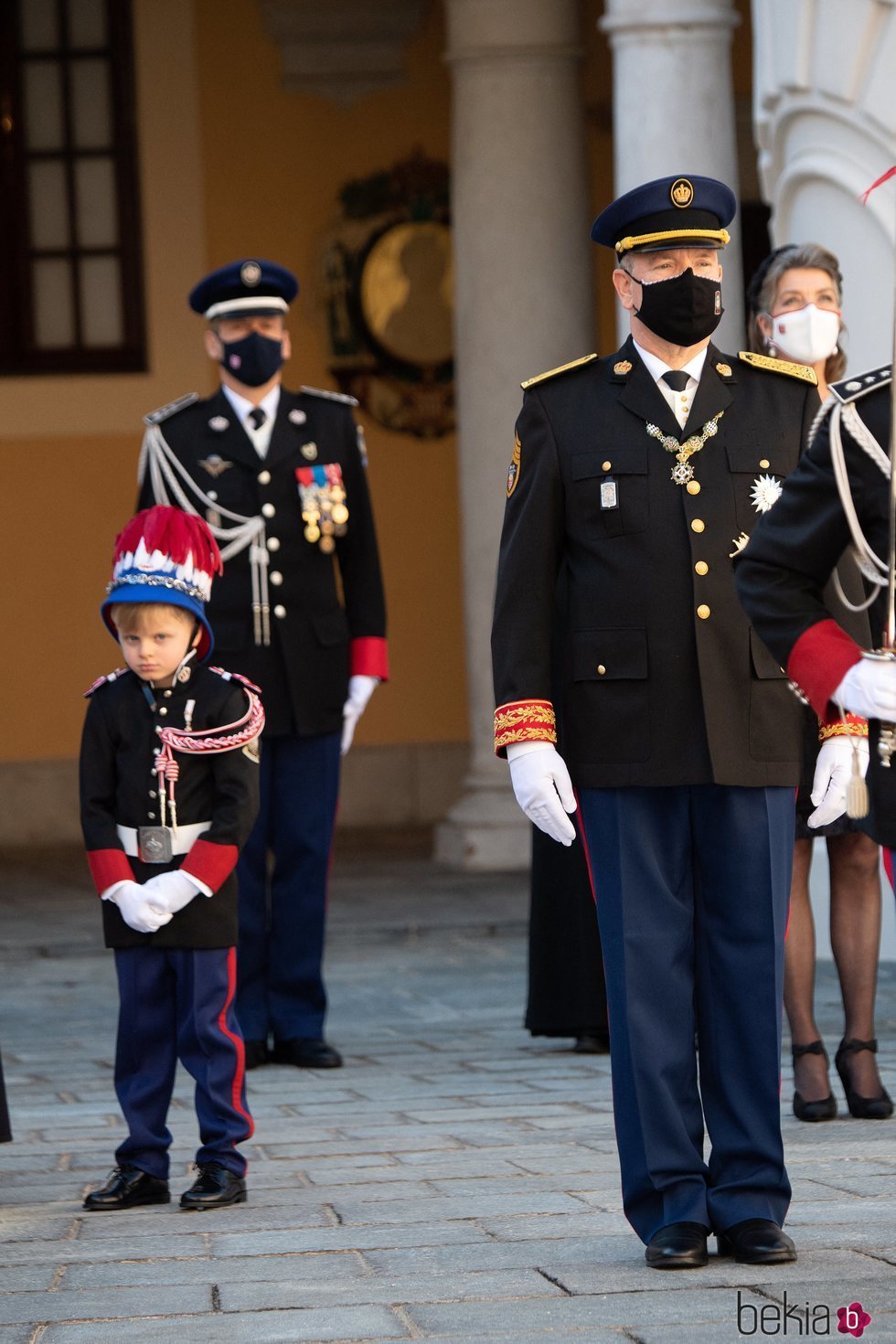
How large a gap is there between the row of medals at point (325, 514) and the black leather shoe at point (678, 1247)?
326 cm

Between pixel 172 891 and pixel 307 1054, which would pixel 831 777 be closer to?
pixel 172 891

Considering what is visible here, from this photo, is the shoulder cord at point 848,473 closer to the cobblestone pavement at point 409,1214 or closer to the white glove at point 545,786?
the white glove at point 545,786

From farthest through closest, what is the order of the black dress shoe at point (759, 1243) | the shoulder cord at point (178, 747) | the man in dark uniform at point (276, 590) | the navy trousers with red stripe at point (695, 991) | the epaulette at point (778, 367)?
the man in dark uniform at point (276, 590), the shoulder cord at point (178, 747), the epaulette at point (778, 367), the navy trousers with red stripe at point (695, 991), the black dress shoe at point (759, 1243)

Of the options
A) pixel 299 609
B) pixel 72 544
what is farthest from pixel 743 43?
pixel 299 609

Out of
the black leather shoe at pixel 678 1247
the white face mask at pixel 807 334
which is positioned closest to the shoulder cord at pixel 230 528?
the white face mask at pixel 807 334

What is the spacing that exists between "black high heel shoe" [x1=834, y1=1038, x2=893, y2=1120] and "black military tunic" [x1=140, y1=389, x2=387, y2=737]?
1903 millimetres

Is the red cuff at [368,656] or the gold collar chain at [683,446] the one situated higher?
the gold collar chain at [683,446]

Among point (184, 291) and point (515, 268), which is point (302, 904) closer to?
point (515, 268)

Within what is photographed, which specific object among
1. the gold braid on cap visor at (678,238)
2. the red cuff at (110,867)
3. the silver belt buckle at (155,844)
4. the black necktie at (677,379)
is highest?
the gold braid on cap visor at (678,238)

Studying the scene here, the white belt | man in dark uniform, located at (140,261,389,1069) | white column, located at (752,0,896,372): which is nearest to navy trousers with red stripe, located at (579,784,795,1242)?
the white belt

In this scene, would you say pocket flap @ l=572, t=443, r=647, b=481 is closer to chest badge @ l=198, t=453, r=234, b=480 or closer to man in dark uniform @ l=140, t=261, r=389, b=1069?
man in dark uniform @ l=140, t=261, r=389, b=1069

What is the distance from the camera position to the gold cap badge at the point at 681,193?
3.91m

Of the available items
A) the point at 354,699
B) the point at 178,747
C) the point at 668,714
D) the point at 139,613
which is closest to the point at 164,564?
the point at 139,613

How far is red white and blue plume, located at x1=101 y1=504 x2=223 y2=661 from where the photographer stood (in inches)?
183
